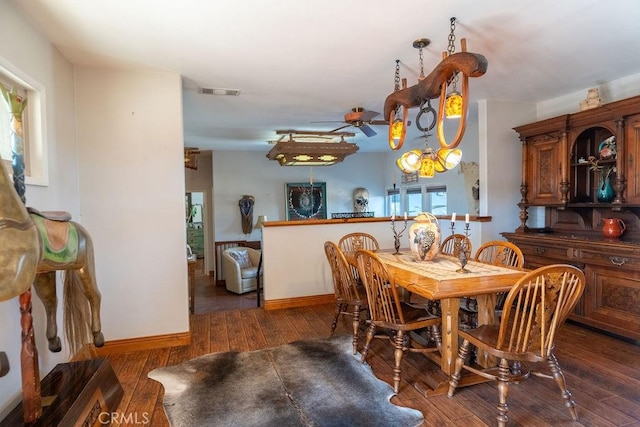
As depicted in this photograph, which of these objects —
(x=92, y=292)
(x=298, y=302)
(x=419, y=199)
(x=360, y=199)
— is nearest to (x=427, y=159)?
(x=298, y=302)

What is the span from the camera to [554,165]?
12.8 feet

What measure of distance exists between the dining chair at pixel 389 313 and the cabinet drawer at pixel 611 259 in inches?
74.9

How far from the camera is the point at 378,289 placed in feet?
8.12

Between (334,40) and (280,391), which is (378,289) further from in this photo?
(334,40)

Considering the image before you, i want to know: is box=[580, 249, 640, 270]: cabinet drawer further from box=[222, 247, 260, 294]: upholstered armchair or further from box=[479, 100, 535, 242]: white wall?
box=[222, 247, 260, 294]: upholstered armchair

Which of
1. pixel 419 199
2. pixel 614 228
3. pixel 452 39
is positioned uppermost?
pixel 452 39

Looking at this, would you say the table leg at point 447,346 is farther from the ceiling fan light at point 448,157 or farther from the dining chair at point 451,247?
the ceiling fan light at point 448,157

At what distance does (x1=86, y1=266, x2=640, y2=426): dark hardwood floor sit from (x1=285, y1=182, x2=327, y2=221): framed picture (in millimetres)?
4138

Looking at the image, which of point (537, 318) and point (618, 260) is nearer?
point (537, 318)

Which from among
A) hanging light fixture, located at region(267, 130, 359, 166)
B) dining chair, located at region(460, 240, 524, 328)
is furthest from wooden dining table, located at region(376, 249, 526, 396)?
hanging light fixture, located at region(267, 130, 359, 166)

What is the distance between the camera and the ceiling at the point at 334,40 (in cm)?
220

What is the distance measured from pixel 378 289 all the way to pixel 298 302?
2134 millimetres

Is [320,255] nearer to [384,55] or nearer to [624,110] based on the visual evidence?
[384,55]

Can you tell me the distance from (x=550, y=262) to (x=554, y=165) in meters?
1.09
